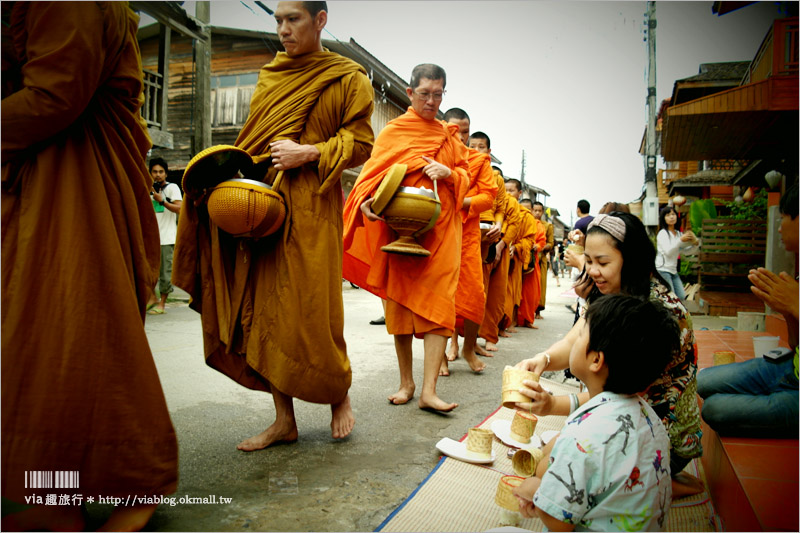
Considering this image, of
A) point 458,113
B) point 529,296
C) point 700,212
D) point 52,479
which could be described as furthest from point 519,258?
A: point 700,212

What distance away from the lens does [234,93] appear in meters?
14.8

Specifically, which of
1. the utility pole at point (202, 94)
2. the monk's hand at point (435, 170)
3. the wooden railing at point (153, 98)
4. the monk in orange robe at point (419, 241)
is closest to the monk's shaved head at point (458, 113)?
the monk in orange robe at point (419, 241)

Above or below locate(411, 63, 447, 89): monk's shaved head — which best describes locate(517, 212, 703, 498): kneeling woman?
below

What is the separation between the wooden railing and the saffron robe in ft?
25.8

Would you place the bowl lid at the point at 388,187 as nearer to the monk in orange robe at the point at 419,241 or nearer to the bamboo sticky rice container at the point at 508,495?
the monk in orange robe at the point at 419,241

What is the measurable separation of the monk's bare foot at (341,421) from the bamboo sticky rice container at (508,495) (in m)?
0.87

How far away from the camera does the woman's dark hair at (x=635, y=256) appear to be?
201 centimetres

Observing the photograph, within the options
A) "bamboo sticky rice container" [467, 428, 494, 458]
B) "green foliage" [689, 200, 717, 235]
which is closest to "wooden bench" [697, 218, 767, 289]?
"green foliage" [689, 200, 717, 235]

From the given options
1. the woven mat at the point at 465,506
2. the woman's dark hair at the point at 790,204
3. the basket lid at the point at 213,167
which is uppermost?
the basket lid at the point at 213,167

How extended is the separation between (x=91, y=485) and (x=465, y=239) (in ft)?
9.52

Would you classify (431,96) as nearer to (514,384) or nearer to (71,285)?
(514,384)

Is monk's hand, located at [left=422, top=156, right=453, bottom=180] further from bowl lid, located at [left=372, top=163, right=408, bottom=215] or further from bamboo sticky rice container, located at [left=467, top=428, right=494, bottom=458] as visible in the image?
bamboo sticky rice container, located at [left=467, top=428, right=494, bottom=458]

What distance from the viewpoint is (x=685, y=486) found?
2.13 m

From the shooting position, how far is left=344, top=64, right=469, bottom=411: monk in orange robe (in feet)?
10.4
